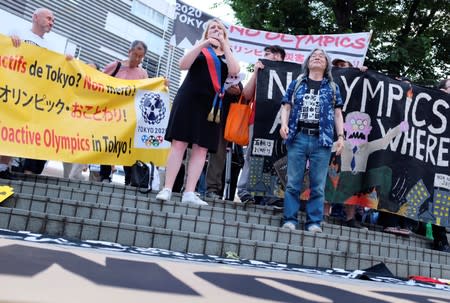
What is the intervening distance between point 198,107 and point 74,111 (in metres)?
1.78

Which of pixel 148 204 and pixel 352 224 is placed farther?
pixel 352 224

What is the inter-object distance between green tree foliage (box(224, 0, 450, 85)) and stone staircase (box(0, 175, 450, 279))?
7.17 meters

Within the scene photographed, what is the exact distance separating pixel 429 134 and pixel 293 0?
645 centimetres

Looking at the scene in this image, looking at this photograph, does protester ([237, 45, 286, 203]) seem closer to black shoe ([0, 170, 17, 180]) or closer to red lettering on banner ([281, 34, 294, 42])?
red lettering on banner ([281, 34, 294, 42])

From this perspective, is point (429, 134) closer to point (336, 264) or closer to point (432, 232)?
point (432, 232)

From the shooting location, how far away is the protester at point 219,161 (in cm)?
492

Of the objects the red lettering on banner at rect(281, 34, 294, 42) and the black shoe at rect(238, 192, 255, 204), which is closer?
the black shoe at rect(238, 192, 255, 204)

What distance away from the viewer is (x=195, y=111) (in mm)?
4086

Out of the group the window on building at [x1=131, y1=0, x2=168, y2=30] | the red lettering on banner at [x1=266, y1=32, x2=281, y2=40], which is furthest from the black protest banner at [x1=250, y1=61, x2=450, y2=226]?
the window on building at [x1=131, y1=0, x2=168, y2=30]

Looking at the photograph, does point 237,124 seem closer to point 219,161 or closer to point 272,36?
point 219,161

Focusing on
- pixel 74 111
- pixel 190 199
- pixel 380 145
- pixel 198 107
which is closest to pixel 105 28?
pixel 74 111

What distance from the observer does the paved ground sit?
1351 mm

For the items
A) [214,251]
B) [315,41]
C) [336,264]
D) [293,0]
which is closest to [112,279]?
[214,251]

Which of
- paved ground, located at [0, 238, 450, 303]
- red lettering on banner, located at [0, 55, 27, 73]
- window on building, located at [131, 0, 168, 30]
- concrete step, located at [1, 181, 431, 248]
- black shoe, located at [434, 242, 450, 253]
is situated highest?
window on building, located at [131, 0, 168, 30]
